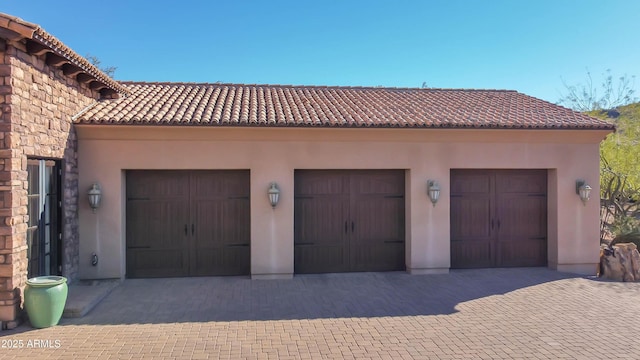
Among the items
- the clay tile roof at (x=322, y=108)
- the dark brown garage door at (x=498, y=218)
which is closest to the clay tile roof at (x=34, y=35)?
the clay tile roof at (x=322, y=108)

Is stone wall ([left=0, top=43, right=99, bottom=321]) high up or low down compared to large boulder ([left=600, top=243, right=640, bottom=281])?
up

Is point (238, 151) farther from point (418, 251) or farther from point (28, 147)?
point (418, 251)

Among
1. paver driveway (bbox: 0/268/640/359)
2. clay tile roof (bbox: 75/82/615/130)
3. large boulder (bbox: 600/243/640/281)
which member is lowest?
paver driveway (bbox: 0/268/640/359)

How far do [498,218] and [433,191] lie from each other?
2.08 m

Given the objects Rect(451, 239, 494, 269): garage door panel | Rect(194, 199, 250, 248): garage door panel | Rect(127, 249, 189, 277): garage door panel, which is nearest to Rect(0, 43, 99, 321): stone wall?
Rect(127, 249, 189, 277): garage door panel

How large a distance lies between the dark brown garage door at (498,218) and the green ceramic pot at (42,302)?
27.7 ft

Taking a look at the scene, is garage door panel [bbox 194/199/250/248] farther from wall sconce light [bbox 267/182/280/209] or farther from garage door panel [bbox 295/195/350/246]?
garage door panel [bbox 295/195/350/246]

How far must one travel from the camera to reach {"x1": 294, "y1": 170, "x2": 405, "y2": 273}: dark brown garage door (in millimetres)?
10867

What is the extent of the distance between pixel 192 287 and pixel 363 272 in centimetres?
395

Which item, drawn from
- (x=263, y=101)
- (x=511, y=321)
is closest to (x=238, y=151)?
(x=263, y=101)

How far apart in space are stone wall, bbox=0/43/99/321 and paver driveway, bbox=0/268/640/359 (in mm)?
910

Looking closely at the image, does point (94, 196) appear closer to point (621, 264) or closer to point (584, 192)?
point (584, 192)

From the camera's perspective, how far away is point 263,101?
483 inches

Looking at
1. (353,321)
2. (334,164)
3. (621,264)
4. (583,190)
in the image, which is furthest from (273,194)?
(621,264)
